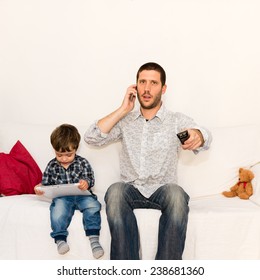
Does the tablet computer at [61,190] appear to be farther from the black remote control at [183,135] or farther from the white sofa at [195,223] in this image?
the black remote control at [183,135]

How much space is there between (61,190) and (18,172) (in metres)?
0.47

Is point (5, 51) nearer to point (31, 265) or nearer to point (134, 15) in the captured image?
point (134, 15)

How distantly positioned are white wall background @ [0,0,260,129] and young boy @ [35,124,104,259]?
0.62 meters

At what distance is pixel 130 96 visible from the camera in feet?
7.01

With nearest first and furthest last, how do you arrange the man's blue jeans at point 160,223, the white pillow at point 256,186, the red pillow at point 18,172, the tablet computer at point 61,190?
the man's blue jeans at point 160,223
the tablet computer at point 61,190
the white pillow at point 256,186
the red pillow at point 18,172

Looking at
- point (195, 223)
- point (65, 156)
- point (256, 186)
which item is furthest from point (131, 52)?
point (195, 223)

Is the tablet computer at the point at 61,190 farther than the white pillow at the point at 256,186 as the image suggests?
No

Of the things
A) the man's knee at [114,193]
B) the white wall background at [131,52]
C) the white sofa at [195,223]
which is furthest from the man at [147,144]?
the white wall background at [131,52]

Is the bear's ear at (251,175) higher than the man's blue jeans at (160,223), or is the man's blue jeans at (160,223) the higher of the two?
the bear's ear at (251,175)

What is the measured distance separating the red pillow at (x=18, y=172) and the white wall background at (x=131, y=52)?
47 centimetres

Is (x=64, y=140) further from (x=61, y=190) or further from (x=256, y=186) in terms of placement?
(x=256, y=186)

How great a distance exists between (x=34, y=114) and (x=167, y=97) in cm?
95

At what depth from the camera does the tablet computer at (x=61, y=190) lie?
1.89 meters

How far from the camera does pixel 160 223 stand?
175 cm
